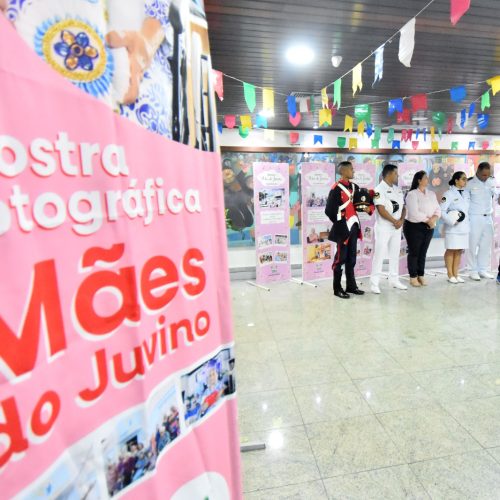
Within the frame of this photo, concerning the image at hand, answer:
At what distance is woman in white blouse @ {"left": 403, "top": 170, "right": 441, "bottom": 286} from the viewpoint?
13.5ft

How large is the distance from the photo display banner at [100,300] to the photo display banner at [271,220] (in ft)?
12.5

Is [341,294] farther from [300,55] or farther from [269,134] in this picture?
[269,134]

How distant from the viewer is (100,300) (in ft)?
1.88

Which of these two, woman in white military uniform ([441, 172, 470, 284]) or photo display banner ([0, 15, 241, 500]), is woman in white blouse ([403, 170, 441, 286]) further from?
photo display banner ([0, 15, 241, 500])

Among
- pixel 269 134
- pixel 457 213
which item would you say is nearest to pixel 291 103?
pixel 269 134

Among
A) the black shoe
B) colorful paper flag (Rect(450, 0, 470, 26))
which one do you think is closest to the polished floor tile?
colorful paper flag (Rect(450, 0, 470, 26))

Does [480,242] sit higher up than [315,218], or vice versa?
[315,218]

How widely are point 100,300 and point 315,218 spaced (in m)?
4.25

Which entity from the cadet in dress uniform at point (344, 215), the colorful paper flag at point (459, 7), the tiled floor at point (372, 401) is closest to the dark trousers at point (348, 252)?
the cadet in dress uniform at point (344, 215)

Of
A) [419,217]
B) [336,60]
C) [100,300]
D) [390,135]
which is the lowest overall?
[419,217]

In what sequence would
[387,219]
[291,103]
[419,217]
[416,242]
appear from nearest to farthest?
[291,103] → [387,219] → [419,217] → [416,242]

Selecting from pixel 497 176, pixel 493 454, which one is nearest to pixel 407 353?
pixel 493 454

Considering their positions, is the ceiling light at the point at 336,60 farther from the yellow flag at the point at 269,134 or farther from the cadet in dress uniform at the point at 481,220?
the cadet in dress uniform at the point at 481,220

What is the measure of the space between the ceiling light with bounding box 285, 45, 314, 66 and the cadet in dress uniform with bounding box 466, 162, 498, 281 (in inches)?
112
